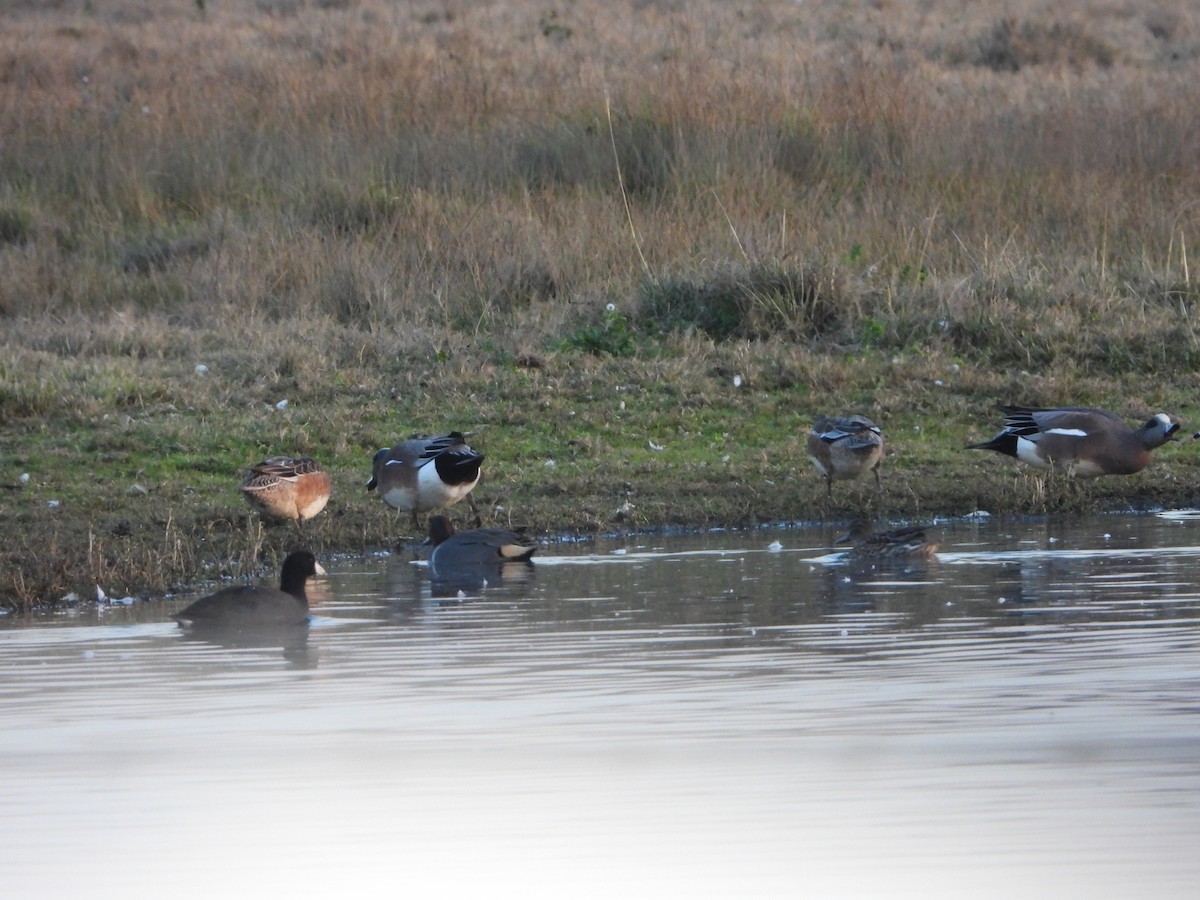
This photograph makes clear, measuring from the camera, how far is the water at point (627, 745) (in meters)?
4.32

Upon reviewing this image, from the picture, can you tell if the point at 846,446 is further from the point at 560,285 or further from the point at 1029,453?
the point at 560,285

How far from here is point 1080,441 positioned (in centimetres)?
1071

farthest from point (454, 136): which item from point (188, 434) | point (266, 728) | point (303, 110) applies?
point (266, 728)

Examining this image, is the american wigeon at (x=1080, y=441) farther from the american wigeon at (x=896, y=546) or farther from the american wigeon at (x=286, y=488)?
the american wigeon at (x=286, y=488)

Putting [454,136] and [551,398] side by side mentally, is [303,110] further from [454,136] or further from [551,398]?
[551,398]

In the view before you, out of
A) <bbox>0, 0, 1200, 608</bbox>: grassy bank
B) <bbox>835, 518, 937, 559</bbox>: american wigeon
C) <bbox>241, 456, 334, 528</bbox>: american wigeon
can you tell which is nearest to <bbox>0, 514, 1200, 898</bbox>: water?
<bbox>835, 518, 937, 559</bbox>: american wigeon

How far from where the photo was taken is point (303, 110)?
1838 centimetres

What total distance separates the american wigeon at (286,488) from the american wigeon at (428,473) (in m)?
0.40

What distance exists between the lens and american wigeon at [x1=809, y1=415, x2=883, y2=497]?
10.3 meters

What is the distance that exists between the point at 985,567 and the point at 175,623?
3661 mm

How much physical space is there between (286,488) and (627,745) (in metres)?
4.54

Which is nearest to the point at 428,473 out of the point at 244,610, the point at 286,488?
the point at 286,488

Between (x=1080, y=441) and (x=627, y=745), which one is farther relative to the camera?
(x=1080, y=441)

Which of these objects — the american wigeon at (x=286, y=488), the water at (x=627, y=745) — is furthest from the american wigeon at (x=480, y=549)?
the american wigeon at (x=286, y=488)
